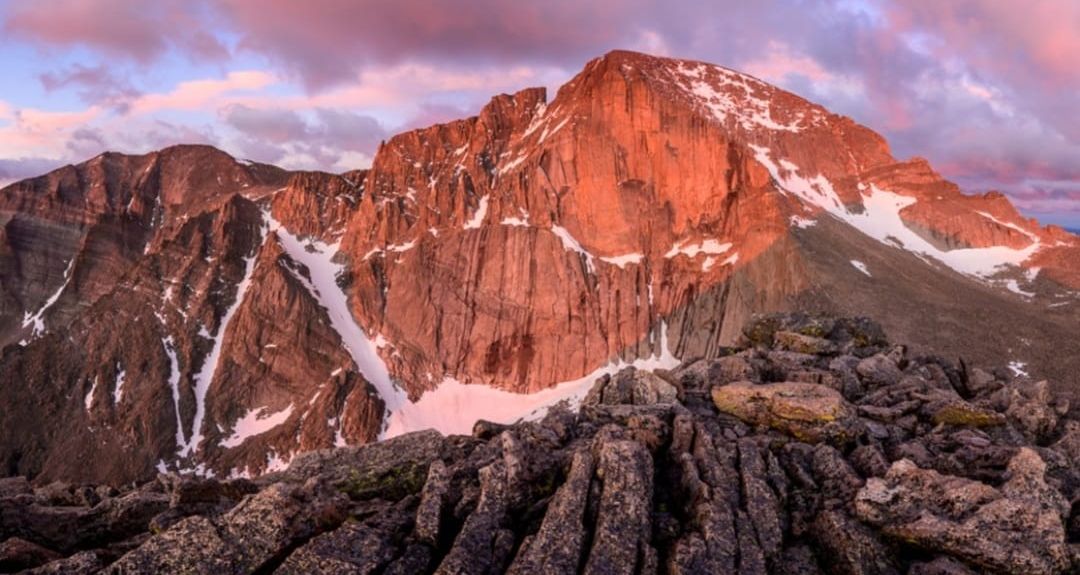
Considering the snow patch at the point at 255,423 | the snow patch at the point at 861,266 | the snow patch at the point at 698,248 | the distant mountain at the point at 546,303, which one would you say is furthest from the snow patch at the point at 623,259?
the snow patch at the point at 255,423

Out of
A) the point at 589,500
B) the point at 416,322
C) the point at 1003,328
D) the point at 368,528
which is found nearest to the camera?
the point at 368,528

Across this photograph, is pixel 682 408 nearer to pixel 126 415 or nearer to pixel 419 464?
pixel 419 464

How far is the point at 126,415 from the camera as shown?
572 ft

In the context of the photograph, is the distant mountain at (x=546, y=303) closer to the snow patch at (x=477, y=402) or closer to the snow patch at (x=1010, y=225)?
the snow patch at (x=1010, y=225)

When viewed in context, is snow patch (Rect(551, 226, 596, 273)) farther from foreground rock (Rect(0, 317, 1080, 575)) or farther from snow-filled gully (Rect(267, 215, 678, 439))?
foreground rock (Rect(0, 317, 1080, 575))

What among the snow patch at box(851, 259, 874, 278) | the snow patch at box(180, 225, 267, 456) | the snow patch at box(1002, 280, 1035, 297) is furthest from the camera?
the snow patch at box(180, 225, 267, 456)

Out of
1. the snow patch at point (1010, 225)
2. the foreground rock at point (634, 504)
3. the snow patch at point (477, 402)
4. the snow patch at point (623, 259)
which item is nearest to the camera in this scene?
the foreground rock at point (634, 504)

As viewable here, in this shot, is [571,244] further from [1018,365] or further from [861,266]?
[1018,365]

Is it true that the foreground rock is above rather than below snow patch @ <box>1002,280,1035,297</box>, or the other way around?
below

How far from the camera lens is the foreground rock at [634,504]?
13023 mm

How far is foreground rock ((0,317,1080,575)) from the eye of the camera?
42.7 feet

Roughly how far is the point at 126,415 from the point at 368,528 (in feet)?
653

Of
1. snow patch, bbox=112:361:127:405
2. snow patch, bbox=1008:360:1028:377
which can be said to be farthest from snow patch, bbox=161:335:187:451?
snow patch, bbox=1008:360:1028:377

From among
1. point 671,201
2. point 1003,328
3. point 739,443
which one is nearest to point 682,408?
point 739,443
